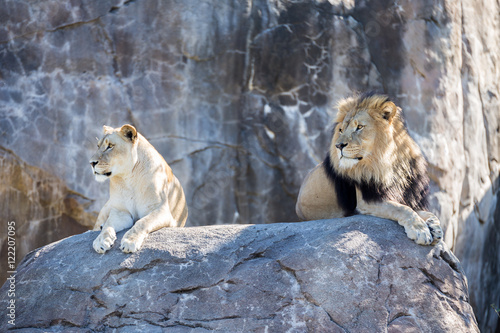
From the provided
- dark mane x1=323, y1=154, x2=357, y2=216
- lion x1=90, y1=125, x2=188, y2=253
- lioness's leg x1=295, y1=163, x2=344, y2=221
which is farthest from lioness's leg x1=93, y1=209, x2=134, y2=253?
dark mane x1=323, y1=154, x2=357, y2=216

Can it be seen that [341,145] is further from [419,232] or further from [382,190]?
[419,232]

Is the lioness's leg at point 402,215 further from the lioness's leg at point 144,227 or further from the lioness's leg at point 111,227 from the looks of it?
the lioness's leg at point 111,227

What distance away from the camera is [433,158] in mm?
6340

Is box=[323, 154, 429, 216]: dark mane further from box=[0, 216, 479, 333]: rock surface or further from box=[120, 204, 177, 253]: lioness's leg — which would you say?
box=[120, 204, 177, 253]: lioness's leg

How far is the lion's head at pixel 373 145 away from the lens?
3.89 m

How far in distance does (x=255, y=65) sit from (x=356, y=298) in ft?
10.7

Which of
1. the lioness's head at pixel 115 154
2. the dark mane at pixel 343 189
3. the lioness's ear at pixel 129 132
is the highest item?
the lioness's ear at pixel 129 132

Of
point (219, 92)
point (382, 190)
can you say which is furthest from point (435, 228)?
point (219, 92)

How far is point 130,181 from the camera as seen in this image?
4.23 m

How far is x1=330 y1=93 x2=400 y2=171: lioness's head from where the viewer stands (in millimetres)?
3877

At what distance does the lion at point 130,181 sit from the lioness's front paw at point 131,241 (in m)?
0.13

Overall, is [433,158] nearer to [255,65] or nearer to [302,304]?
[255,65]

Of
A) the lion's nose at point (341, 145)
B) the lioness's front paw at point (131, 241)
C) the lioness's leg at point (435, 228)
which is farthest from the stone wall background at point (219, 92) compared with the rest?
the lioness's leg at point (435, 228)

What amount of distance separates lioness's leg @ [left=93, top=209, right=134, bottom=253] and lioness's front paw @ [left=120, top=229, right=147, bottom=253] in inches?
4.4
